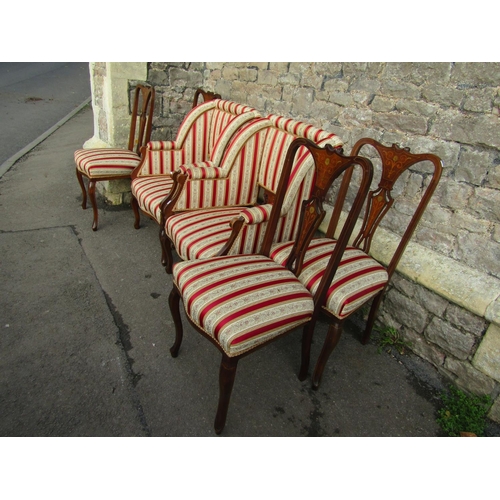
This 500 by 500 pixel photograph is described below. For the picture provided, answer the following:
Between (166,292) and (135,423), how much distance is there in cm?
110

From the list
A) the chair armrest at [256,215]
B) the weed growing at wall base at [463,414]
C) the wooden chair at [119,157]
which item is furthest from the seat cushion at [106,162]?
the weed growing at wall base at [463,414]

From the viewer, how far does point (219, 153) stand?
9.56 feet

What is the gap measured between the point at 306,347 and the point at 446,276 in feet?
3.05

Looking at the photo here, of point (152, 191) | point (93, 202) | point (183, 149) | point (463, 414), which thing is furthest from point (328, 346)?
point (93, 202)

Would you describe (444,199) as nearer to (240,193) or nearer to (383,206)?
(383,206)

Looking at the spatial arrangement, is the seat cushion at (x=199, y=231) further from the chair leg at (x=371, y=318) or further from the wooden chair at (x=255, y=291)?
the chair leg at (x=371, y=318)

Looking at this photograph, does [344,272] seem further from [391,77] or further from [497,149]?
[391,77]

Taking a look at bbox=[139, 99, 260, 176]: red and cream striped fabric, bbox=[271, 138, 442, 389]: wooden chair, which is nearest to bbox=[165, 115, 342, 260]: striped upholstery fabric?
bbox=[271, 138, 442, 389]: wooden chair

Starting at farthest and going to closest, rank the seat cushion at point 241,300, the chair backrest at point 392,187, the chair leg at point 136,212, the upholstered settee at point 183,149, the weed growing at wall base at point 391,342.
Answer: the chair leg at point 136,212 → the upholstered settee at point 183,149 → the weed growing at wall base at point 391,342 → the chair backrest at point 392,187 → the seat cushion at point 241,300

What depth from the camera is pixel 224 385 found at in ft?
5.44

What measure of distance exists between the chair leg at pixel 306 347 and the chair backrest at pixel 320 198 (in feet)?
0.68

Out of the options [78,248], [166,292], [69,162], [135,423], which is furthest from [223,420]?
[69,162]

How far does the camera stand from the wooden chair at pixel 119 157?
3.34 metres

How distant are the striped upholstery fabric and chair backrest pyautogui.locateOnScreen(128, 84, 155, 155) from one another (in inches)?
49.7
